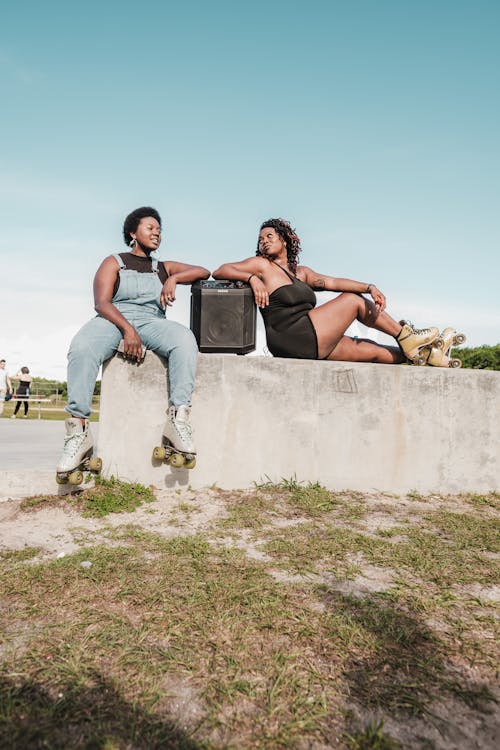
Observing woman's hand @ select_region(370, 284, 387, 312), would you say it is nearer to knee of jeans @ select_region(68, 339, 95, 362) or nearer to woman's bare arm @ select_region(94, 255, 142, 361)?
woman's bare arm @ select_region(94, 255, 142, 361)

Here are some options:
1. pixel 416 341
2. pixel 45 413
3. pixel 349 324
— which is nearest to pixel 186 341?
pixel 349 324

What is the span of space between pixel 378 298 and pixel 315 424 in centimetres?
142

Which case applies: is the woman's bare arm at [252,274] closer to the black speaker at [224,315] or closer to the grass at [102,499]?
the black speaker at [224,315]

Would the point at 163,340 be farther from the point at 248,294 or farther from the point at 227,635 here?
the point at 227,635

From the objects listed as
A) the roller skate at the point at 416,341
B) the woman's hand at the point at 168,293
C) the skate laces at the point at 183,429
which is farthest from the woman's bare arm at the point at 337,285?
the skate laces at the point at 183,429

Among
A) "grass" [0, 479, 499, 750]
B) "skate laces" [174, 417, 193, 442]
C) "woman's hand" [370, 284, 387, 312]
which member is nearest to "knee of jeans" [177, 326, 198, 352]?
"skate laces" [174, 417, 193, 442]

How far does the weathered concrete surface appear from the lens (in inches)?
162

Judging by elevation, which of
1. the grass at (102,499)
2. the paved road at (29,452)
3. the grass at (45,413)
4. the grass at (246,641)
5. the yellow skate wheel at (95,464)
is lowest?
the grass at (45,413)

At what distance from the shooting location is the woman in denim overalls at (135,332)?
3764 millimetres

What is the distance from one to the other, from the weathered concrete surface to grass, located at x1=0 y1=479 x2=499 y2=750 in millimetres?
978

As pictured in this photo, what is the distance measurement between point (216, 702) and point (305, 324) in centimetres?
348

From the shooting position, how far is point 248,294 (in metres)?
4.72

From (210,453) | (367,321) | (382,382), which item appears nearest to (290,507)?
(210,453)

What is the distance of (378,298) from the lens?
4824 millimetres
